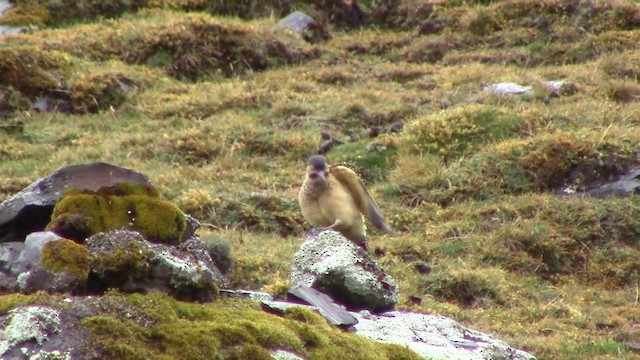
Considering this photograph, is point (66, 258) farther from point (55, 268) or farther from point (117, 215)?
point (117, 215)

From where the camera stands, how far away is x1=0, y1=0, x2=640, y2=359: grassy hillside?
468 inches

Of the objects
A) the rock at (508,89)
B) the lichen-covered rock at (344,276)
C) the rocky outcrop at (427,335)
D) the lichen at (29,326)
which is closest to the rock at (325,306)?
the rocky outcrop at (427,335)

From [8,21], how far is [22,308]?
1752 cm

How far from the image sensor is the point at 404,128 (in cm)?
1579

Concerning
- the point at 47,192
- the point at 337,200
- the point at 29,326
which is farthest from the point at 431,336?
the point at 29,326

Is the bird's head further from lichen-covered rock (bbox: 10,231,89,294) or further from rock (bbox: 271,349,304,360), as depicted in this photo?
rock (bbox: 271,349,304,360)

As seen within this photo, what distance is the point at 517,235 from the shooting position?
1283cm

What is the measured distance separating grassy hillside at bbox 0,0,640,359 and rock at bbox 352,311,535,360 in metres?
1.43

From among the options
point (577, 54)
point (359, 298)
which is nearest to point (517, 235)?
point (359, 298)

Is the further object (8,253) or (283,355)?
(8,253)

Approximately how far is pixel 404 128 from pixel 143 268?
9908 millimetres

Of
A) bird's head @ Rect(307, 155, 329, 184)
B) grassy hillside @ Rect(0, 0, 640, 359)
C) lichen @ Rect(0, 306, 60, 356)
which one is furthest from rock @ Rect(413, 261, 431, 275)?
lichen @ Rect(0, 306, 60, 356)

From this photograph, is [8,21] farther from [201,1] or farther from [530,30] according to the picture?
[530,30]

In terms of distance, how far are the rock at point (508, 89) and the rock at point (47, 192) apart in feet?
35.1
